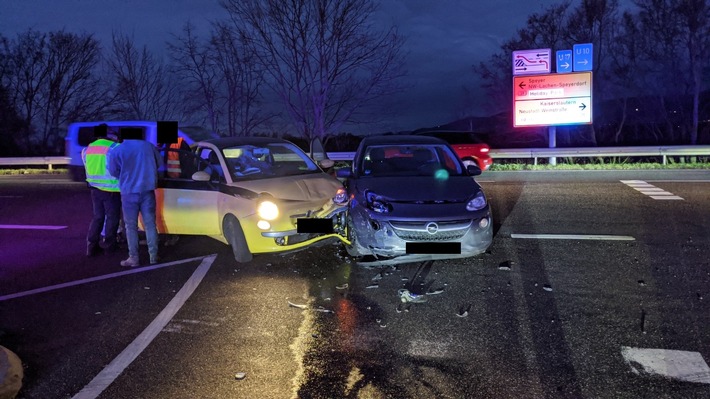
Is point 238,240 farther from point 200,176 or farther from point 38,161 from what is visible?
point 38,161

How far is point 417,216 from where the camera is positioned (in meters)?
6.00

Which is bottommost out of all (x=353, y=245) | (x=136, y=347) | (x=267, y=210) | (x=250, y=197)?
(x=136, y=347)

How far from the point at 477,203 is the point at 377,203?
1.17 m

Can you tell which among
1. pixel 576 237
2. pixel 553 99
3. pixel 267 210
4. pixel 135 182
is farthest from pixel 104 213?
pixel 553 99

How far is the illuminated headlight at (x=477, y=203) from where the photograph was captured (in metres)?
6.29

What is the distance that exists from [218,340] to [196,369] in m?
0.56

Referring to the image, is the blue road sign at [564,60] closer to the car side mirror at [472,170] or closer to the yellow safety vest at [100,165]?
the car side mirror at [472,170]

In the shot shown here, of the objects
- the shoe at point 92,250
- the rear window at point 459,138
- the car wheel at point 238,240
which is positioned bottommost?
the shoe at point 92,250

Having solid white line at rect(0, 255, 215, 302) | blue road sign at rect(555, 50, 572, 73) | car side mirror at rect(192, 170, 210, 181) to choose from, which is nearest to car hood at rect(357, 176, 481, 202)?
car side mirror at rect(192, 170, 210, 181)

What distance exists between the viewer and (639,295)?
17.5 ft

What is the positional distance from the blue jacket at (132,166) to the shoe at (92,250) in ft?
4.24

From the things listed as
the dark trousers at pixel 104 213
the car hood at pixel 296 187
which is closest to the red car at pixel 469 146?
the car hood at pixel 296 187

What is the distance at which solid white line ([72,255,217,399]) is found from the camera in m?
3.58

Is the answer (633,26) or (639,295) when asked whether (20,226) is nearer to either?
(639,295)
